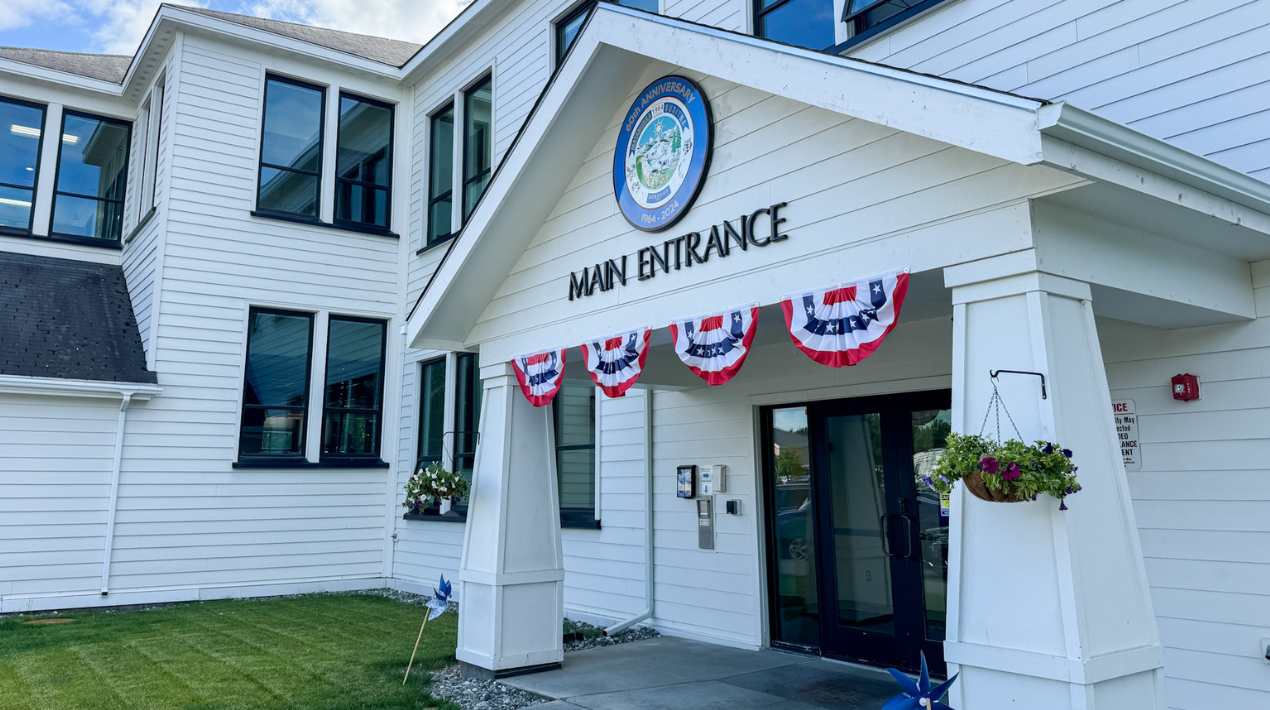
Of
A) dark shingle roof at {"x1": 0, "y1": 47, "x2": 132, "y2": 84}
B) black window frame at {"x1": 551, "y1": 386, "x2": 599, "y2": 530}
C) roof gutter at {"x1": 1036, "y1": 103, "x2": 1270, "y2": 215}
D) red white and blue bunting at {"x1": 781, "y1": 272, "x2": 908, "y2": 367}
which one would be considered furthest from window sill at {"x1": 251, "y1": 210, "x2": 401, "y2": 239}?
roof gutter at {"x1": 1036, "y1": 103, "x2": 1270, "y2": 215}

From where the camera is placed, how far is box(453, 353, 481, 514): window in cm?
1164

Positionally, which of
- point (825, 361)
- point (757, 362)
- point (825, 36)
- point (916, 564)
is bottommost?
point (916, 564)

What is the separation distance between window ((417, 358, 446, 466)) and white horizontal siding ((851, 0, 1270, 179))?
829 centimetres

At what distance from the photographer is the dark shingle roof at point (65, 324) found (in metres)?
10.8

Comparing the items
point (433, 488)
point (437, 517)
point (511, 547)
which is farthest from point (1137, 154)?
point (437, 517)

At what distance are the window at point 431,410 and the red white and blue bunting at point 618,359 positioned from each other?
6.45 metres

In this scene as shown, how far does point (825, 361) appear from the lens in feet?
14.3

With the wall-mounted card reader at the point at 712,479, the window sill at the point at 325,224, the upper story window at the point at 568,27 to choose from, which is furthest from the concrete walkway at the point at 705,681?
the window sill at the point at 325,224

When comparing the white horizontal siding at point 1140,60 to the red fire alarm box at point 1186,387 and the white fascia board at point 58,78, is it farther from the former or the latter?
the white fascia board at point 58,78

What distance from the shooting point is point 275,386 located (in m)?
12.2

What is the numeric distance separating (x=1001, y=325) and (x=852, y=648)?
3995 mm

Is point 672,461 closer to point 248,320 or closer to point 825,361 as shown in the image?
point 825,361

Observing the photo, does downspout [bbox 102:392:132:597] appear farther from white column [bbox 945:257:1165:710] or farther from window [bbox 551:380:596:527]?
white column [bbox 945:257:1165:710]

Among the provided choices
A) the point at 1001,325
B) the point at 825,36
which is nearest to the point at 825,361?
the point at 1001,325
